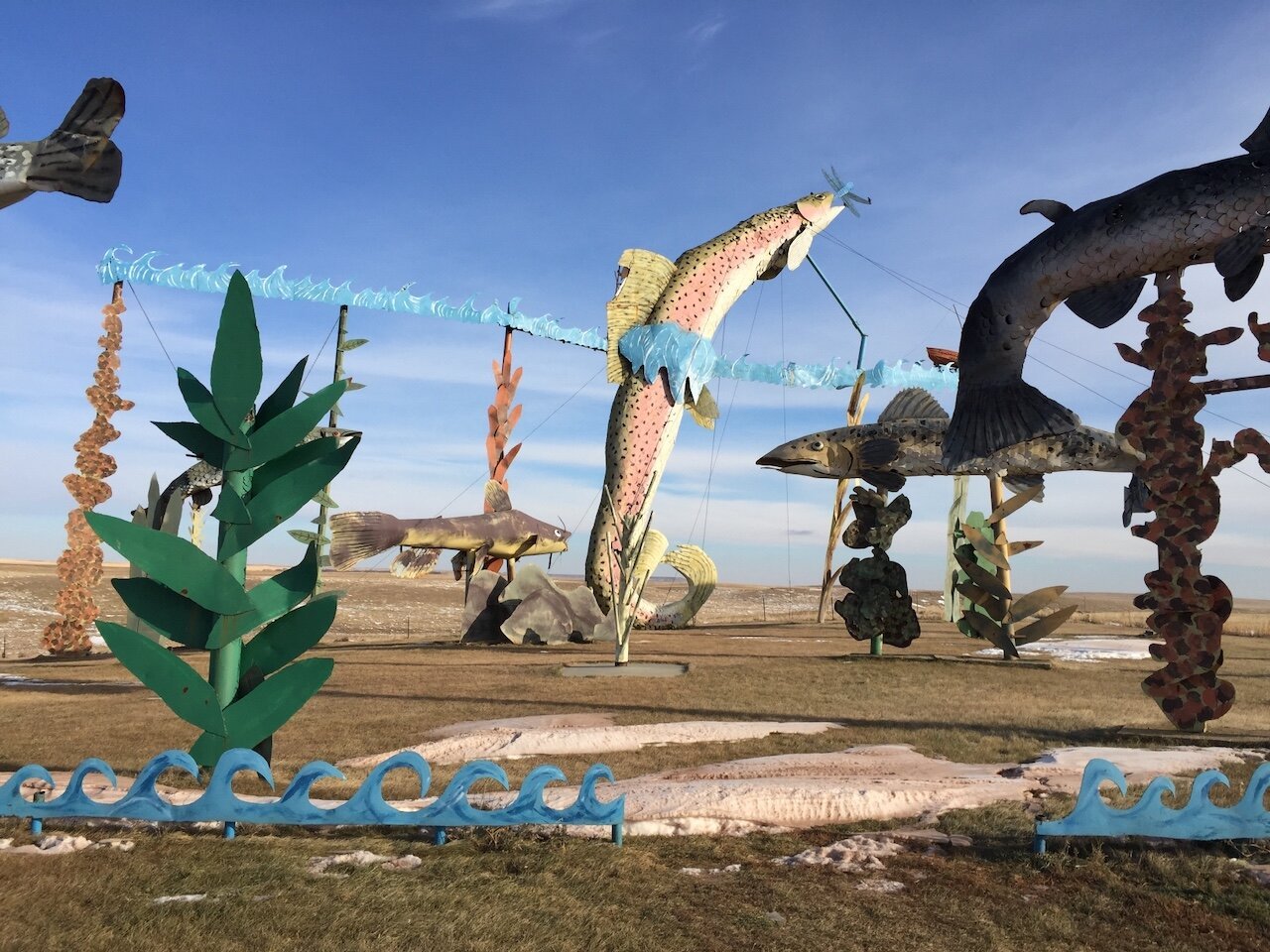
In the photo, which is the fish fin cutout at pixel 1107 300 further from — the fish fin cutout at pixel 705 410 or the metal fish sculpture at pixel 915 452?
the fish fin cutout at pixel 705 410

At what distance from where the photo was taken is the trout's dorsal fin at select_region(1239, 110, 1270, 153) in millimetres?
5027

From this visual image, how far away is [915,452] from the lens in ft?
39.0

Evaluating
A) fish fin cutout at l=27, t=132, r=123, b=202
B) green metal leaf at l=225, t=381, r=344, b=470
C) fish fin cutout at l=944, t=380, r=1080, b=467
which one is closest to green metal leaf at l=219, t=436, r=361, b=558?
green metal leaf at l=225, t=381, r=344, b=470

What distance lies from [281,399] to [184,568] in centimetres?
101

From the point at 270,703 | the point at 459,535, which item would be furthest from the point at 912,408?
the point at 270,703

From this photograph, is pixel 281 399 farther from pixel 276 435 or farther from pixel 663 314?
pixel 663 314

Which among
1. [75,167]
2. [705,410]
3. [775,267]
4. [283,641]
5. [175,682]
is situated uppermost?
[775,267]

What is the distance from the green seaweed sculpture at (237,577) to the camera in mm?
4391

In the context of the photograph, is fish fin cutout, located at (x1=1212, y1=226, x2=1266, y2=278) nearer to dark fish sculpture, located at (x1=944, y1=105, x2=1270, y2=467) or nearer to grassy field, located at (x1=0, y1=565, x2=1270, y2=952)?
dark fish sculpture, located at (x1=944, y1=105, x2=1270, y2=467)

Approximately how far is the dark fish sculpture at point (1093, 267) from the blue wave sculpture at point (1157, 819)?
5.61 feet

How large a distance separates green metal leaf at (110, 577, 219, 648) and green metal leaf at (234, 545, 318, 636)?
17 centimetres

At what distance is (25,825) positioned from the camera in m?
3.87

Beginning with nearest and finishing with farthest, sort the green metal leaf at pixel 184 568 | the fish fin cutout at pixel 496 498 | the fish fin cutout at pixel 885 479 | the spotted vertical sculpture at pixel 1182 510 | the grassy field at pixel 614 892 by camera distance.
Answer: the grassy field at pixel 614 892 → the green metal leaf at pixel 184 568 → the spotted vertical sculpture at pixel 1182 510 → the fish fin cutout at pixel 885 479 → the fish fin cutout at pixel 496 498

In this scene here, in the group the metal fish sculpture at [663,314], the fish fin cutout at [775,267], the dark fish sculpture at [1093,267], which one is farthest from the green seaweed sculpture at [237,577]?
the fish fin cutout at [775,267]
